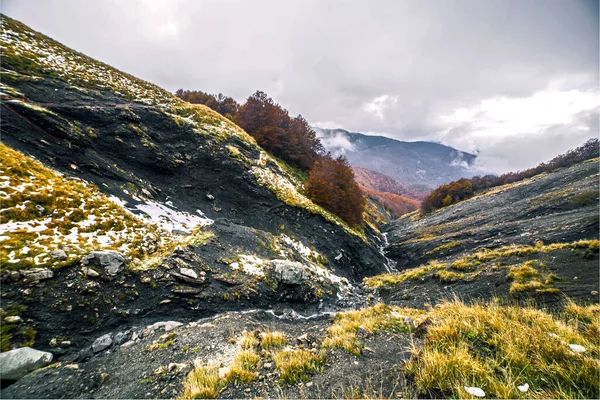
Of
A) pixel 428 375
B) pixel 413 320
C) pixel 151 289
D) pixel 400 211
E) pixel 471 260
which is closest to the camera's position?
pixel 428 375

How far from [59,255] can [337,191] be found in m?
25.7

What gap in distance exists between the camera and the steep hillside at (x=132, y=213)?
770cm

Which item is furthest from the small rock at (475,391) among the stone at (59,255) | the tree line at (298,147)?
the tree line at (298,147)

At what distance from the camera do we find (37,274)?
709cm

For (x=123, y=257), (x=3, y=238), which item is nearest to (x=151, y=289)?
(x=123, y=257)

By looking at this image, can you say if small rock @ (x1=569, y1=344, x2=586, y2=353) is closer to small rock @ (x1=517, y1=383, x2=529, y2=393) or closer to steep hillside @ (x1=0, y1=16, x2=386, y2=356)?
small rock @ (x1=517, y1=383, x2=529, y2=393)

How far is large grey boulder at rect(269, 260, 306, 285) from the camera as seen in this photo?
42.1ft

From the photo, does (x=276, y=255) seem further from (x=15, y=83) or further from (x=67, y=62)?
(x=67, y=62)

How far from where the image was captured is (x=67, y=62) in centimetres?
2088

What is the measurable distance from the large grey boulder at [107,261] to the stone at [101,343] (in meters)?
2.36

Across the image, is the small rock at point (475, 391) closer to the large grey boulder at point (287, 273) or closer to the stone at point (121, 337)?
the stone at point (121, 337)

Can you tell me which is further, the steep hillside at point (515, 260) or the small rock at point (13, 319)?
the steep hillside at point (515, 260)

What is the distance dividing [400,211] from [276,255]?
132 metres

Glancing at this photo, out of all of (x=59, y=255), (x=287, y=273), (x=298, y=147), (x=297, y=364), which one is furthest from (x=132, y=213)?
(x=298, y=147)
